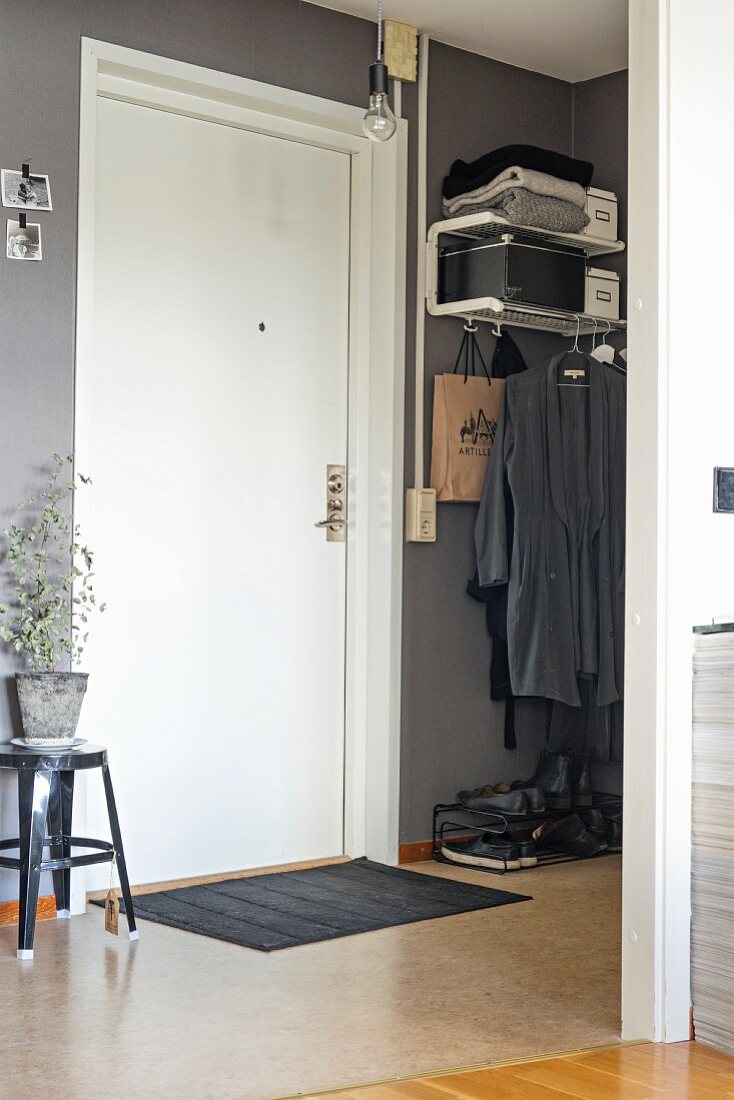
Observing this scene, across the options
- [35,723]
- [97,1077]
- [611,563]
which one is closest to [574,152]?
[611,563]

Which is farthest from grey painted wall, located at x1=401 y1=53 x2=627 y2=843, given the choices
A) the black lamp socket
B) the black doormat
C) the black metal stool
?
the black metal stool

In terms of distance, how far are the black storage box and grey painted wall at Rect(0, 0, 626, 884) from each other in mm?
146

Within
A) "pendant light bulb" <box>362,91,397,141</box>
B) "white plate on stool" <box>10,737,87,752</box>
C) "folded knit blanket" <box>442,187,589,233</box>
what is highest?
"folded knit blanket" <box>442,187,589,233</box>

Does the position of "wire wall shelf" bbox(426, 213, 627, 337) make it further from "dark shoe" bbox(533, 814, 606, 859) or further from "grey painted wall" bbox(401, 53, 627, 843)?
"dark shoe" bbox(533, 814, 606, 859)

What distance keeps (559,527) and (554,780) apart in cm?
87

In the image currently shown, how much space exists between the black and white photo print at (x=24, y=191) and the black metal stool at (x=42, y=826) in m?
1.44

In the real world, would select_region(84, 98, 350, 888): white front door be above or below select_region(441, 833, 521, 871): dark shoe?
above

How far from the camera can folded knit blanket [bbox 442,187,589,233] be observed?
170 inches

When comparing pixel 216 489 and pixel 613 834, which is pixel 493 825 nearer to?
pixel 613 834

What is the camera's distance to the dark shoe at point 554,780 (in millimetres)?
4566

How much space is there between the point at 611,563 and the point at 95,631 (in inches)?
70.2

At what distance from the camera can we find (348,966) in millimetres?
3191

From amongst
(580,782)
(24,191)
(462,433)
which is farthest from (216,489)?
(580,782)

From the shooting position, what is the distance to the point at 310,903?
378 centimetres
